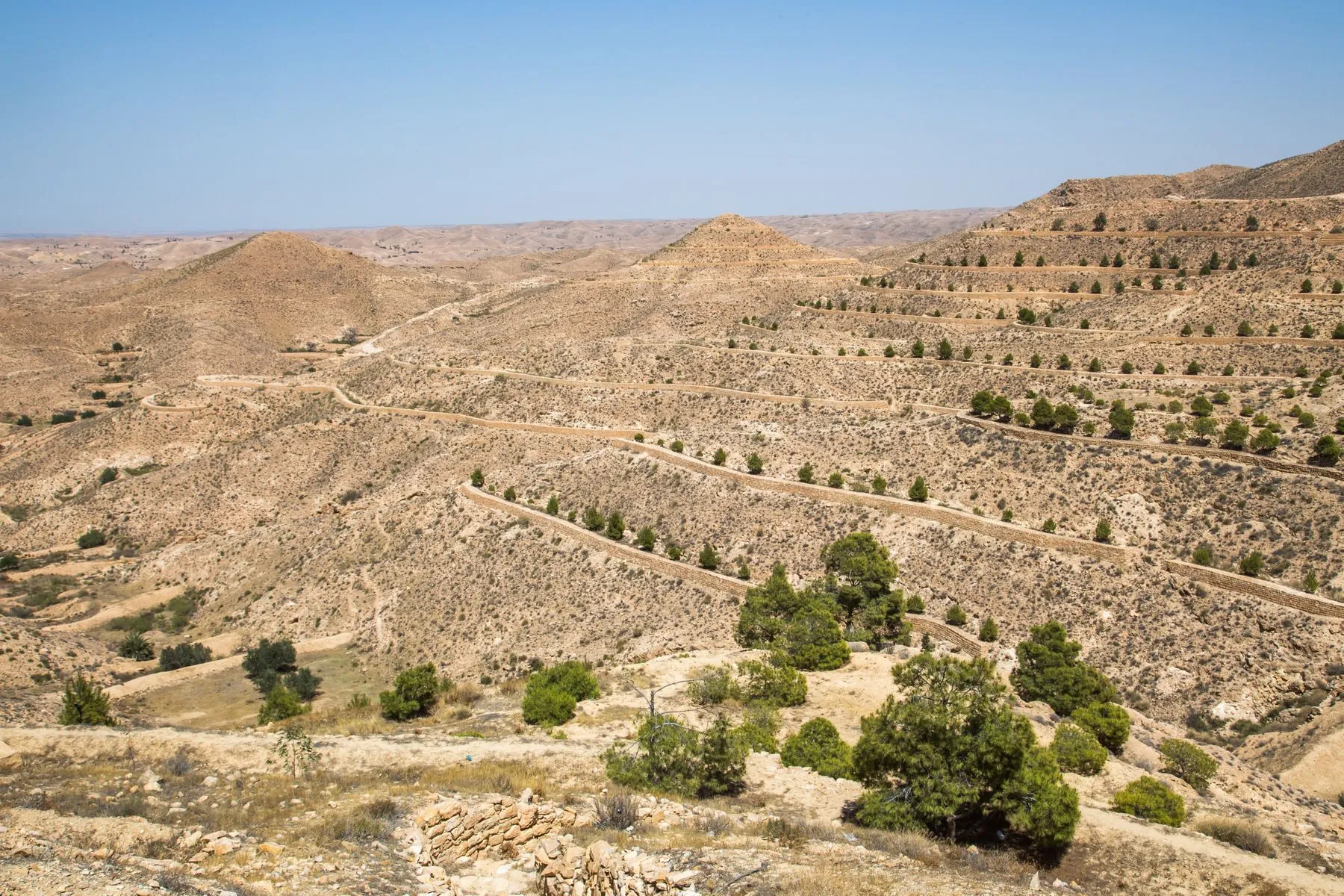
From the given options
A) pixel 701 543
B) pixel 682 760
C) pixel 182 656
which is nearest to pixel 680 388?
pixel 701 543

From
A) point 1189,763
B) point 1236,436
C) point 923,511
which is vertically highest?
point 1236,436

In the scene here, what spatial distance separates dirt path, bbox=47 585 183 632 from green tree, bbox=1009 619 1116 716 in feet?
132

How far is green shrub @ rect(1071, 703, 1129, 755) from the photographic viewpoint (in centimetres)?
2325

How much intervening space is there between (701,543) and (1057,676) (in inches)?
653

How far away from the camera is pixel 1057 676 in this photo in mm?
26438

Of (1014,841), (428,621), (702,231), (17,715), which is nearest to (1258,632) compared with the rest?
(1014,841)

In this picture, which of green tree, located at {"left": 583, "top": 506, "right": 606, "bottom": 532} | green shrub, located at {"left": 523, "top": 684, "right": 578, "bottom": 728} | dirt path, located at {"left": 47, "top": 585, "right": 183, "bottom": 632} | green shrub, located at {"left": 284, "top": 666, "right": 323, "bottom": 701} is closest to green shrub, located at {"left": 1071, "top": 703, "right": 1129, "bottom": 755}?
green shrub, located at {"left": 523, "top": 684, "right": 578, "bottom": 728}

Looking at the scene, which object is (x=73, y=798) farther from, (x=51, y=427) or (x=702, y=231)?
(x=702, y=231)

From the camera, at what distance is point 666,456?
4662 cm

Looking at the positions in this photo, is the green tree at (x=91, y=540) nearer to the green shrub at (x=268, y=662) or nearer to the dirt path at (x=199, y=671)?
the dirt path at (x=199, y=671)

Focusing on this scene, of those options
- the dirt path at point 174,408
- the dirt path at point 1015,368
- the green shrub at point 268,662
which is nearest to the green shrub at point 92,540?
the dirt path at point 174,408

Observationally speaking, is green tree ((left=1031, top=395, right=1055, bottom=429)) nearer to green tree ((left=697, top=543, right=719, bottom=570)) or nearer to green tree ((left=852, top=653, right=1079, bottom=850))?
green tree ((left=697, top=543, right=719, bottom=570))

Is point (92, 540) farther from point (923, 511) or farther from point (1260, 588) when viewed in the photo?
point (1260, 588)

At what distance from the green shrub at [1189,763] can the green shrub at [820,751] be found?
7.73 m
